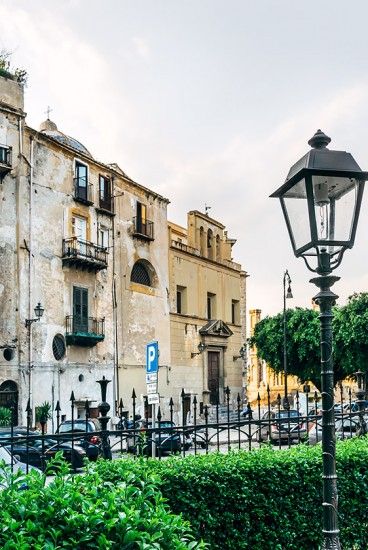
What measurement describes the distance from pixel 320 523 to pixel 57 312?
72.1 ft

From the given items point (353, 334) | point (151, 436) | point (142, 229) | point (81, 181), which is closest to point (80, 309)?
point (81, 181)

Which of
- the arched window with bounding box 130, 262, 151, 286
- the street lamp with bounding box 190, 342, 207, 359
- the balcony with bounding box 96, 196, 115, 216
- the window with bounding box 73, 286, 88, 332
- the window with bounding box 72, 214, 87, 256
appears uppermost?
the balcony with bounding box 96, 196, 115, 216

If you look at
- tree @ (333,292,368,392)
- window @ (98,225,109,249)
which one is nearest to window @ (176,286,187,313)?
window @ (98,225,109,249)

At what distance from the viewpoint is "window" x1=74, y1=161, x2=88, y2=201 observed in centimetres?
2969

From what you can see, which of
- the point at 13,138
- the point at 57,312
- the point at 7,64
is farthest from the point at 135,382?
the point at 7,64

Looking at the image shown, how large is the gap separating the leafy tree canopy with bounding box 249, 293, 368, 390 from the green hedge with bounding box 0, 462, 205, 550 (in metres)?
36.1

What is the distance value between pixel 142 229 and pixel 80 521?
31.2 meters

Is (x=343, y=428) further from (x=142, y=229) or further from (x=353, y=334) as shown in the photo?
(x=353, y=334)

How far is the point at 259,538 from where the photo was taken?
6336mm

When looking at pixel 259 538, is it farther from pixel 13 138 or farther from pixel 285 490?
pixel 13 138

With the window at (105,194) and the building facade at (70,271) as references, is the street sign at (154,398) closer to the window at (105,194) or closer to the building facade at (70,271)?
the building facade at (70,271)

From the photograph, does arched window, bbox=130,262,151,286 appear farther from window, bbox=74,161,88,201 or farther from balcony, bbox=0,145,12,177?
balcony, bbox=0,145,12,177

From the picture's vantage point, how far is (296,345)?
42531 mm

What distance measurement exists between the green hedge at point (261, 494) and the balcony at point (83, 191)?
2371 centimetres
